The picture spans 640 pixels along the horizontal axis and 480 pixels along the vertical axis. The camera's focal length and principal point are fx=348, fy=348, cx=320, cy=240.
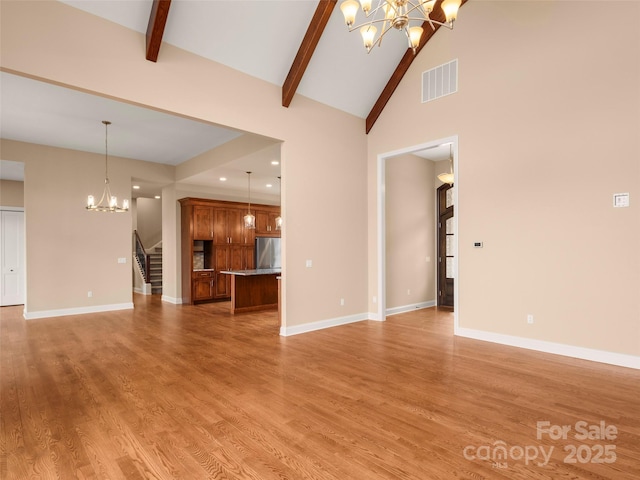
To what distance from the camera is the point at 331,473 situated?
2.00 m

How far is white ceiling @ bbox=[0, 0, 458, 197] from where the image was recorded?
4016mm

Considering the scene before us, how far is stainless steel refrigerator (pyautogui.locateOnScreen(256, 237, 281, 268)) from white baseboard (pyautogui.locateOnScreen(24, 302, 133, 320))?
340 centimetres

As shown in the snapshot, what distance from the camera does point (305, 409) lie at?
2.80m

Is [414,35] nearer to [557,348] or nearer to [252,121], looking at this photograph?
[252,121]

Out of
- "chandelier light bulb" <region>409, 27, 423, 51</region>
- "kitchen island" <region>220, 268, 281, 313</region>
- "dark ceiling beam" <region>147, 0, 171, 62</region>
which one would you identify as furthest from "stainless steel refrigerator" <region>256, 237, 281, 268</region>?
"chandelier light bulb" <region>409, 27, 423, 51</region>

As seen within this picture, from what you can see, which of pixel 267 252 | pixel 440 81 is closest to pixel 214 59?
pixel 440 81

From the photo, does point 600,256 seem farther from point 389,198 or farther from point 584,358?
point 389,198

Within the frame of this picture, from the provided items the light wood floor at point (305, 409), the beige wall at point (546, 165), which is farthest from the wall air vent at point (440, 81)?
the light wood floor at point (305, 409)

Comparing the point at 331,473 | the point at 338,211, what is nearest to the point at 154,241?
the point at 338,211

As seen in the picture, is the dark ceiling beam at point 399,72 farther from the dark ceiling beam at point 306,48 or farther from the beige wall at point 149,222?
the beige wall at point 149,222

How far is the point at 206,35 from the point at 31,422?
421 cm

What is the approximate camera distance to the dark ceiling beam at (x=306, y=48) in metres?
4.38

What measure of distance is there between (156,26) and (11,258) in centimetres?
842

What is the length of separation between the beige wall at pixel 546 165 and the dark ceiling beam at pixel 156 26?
3830mm
